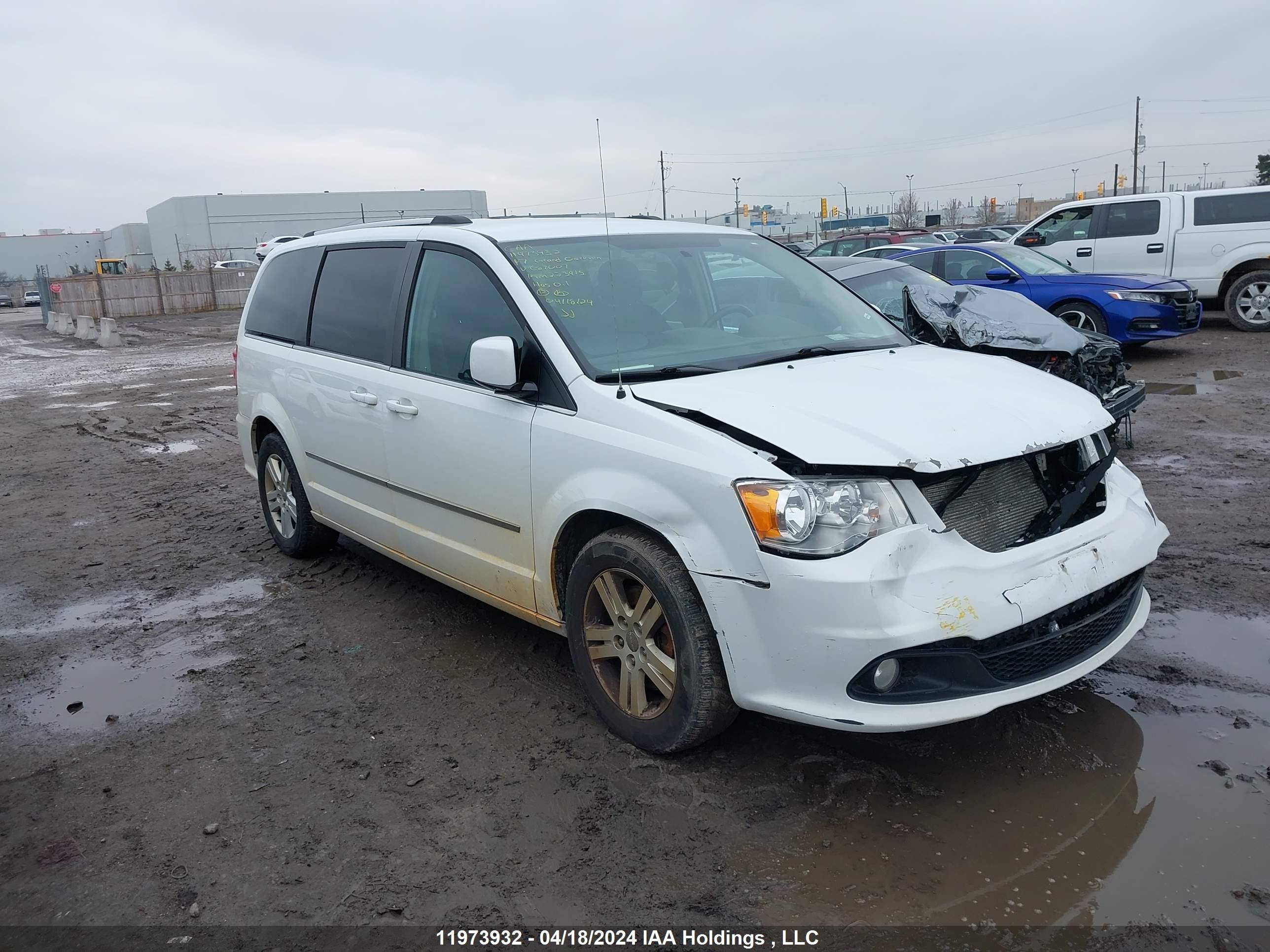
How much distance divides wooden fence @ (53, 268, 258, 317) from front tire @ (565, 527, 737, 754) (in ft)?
105

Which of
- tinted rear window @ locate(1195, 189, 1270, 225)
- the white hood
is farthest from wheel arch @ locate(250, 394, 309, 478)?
tinted rear window @ locate(1195, 189, 1270, 225)

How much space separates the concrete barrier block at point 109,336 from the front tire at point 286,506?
68.1 ft

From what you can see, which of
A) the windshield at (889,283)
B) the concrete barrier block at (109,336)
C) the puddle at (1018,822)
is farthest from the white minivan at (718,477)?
the concrete barrier block at (109,336)

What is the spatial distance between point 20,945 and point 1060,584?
10.6 feet

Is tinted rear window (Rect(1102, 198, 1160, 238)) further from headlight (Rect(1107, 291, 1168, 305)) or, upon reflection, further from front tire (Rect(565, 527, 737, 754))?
front tire (Rect(565, 527, 737, 754))

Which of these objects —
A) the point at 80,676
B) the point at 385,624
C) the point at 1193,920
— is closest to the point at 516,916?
the point at 1193,920

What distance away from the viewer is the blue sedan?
1168cm

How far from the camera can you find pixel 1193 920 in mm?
2572

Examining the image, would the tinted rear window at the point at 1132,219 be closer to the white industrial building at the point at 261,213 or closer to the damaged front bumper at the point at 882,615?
the damaged front bumper at the point at 882,615

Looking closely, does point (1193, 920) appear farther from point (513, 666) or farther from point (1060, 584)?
point (513, 666)

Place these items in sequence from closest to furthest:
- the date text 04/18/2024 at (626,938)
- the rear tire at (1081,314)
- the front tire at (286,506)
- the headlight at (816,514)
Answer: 1. the date text 04/18/2024 at (626,938)
2. the headlight at (816,514)
3. the front tire at (286,506)
4. the rear tire at (1081,314)

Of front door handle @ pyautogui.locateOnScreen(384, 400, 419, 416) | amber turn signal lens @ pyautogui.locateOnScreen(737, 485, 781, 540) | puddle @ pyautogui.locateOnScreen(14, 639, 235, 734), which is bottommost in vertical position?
puddle @ pyautogui.locateOnScreen(14, 639, 235, 734)

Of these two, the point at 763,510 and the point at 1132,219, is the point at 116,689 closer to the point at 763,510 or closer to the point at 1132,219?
the point at 763,510

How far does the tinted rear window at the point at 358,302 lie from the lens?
4.66 meters
